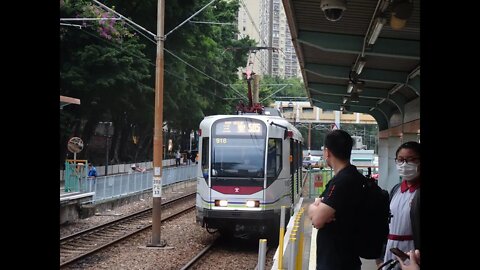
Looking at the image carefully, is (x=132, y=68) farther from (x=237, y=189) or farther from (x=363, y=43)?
(x=363, y=43)

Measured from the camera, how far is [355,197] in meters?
3.49

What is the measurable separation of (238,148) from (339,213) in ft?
32.5

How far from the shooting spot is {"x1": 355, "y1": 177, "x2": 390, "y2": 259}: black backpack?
3.53 meters

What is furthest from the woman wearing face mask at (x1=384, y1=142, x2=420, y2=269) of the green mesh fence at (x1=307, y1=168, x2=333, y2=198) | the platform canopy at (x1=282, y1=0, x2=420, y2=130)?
the green mesh fence at (x1=307, y1=168, x2=333, y2=198)

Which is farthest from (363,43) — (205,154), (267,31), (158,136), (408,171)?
(267,31)

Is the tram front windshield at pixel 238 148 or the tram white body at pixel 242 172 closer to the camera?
the tram white body at pixel 242 172

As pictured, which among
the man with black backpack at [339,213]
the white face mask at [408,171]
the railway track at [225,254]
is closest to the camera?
the man with black backpack at [339,213]

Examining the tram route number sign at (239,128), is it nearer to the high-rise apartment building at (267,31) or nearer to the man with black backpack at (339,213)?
the man with black backpack at (339,213)

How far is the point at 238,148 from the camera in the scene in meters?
13.4

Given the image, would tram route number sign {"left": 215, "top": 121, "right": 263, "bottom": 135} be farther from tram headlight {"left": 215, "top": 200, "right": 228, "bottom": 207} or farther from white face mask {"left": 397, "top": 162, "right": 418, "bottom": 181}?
white face mask {"left": 397, "top": 162, "right": 418, "bottom": 181}

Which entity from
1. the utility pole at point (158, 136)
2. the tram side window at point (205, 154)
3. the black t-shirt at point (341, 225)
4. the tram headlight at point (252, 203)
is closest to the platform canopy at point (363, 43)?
the tram side window at point (205, 154)

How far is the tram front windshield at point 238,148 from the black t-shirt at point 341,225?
380 inches

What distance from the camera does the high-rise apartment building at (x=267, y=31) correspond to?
82938 millimetres
